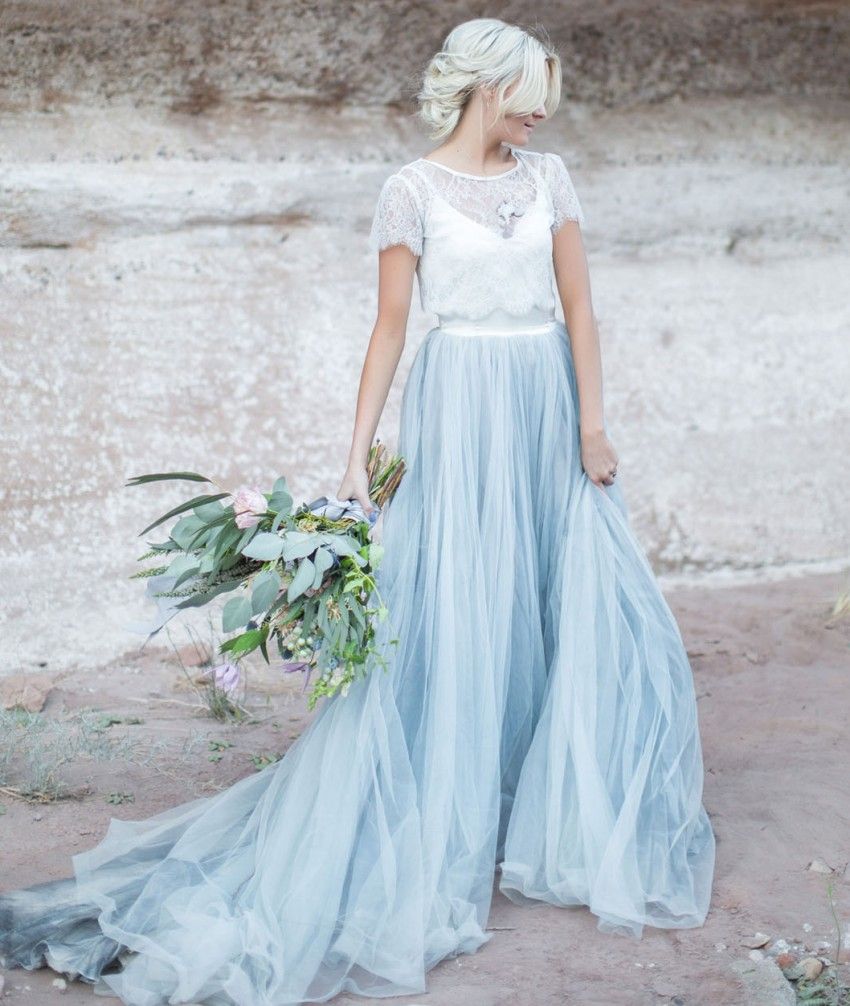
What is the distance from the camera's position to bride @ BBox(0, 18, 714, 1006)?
2775 millimetres

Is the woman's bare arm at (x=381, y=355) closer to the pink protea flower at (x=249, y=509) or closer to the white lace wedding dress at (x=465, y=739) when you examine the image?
the white lace wedding dress at (x=465, y=739)

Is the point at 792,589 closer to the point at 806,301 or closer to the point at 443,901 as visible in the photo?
the point at 806,301

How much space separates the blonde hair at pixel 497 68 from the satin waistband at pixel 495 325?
43 cm

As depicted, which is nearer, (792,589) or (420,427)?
(420,427)

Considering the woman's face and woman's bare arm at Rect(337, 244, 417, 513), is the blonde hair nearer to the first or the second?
the woman's face

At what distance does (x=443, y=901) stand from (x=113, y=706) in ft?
6.07

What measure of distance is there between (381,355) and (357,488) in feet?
0.99

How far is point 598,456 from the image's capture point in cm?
306

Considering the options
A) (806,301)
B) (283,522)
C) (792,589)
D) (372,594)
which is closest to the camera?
(283,522)

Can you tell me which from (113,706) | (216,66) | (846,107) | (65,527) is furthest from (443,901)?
(846,107)

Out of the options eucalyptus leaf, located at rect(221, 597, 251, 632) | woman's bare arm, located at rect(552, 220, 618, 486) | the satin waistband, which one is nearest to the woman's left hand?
woman's bare arm, located at rect(552, 220, 618, 486)

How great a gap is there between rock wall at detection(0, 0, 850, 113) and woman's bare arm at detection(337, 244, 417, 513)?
103 inches

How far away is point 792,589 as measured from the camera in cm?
536

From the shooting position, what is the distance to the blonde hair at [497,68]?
9.47 ft
